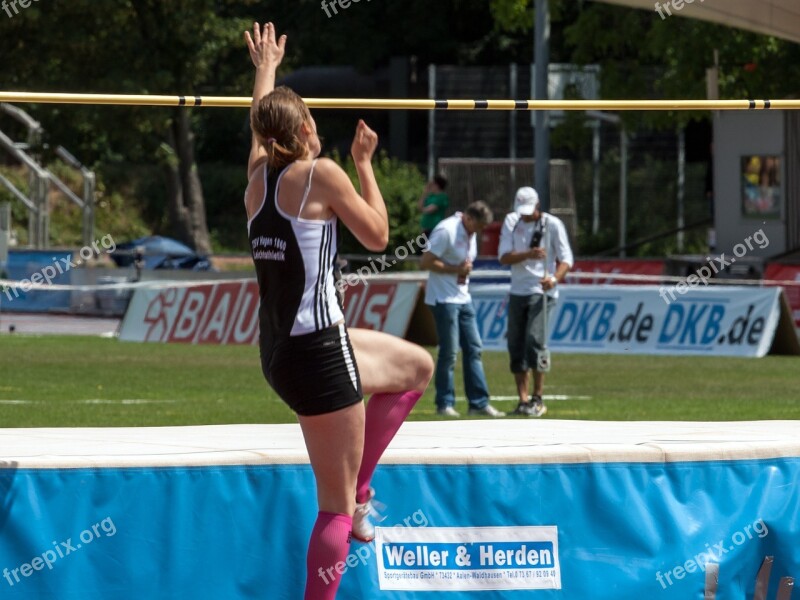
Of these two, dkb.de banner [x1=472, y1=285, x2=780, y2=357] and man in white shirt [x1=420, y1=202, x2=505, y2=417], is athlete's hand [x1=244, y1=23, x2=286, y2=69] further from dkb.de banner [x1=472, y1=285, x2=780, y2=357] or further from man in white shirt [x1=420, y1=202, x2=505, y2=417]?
dkb.de banner [x1=472, y1=285, x2=780, y2=357]

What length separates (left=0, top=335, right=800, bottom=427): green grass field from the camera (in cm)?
1329

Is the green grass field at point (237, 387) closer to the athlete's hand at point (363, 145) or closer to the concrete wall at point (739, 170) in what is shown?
the athlete's hand at point (363, 145)

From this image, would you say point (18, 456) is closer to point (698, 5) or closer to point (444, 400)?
point (444, 400)

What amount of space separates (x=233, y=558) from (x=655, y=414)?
7443 millimetres

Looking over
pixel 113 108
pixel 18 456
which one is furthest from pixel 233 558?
pixel 113 108

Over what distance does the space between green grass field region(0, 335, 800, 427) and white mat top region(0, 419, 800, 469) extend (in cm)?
479

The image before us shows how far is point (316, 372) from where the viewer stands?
18.4 ft
